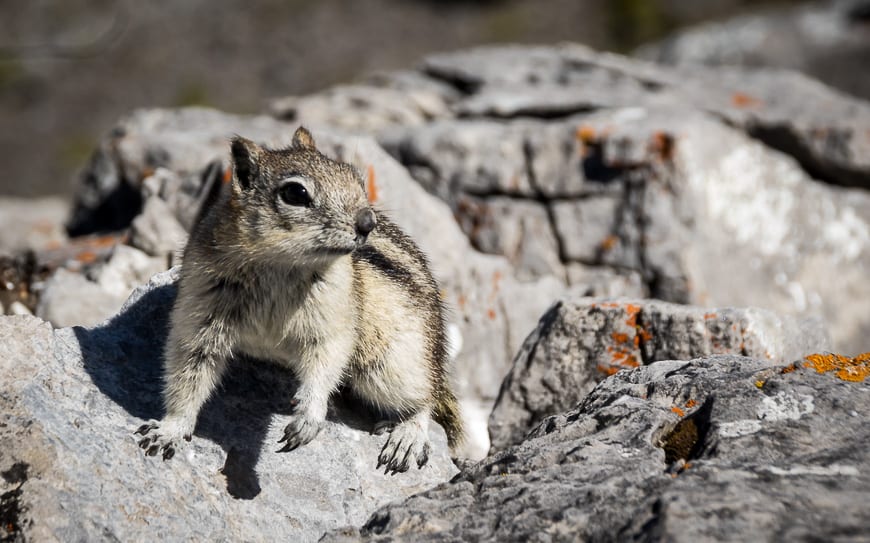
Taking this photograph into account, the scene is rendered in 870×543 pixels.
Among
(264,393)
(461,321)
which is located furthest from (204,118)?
(264,393)

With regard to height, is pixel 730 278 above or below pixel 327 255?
below

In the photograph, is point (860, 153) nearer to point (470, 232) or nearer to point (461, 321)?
point (470, 232)

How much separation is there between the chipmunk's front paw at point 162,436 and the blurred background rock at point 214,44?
21.7m

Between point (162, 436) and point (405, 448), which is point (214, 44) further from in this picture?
point (162, 436)

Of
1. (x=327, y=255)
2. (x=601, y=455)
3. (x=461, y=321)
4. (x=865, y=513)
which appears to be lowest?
(x=461, y=321)

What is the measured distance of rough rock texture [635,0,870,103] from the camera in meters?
18.5

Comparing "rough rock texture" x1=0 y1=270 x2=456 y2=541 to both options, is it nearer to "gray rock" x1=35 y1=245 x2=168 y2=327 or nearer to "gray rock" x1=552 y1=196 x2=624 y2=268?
"gray rock" x1=35 y1=245 x2=168 y2=327

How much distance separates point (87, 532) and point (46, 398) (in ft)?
2.92

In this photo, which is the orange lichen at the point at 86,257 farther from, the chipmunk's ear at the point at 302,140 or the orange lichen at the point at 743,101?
the orange lichen at the point at 743,101

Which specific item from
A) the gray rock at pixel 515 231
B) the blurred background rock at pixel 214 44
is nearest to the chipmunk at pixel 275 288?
the gray rock at pixel 515 231

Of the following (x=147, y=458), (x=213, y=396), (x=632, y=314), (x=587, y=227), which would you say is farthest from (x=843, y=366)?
(x=587, y=227)

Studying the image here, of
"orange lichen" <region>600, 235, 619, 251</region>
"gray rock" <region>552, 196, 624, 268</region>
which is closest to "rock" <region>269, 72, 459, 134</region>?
"gray rock" <region>552, 196, 624, 268</region>

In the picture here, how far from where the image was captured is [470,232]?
10.7 metres

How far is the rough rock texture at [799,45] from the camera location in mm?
18469
